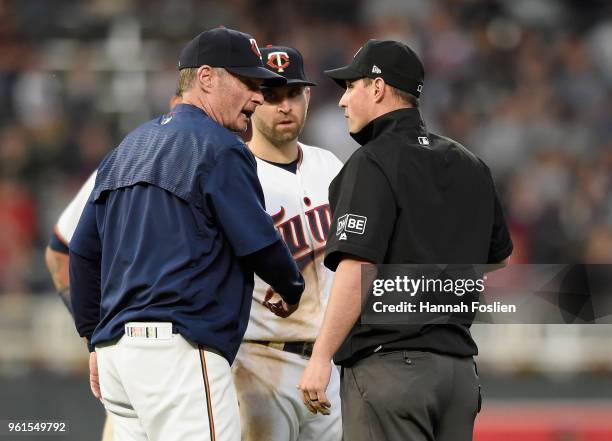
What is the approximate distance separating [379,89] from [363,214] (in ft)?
1.60

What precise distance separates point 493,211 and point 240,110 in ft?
3.11

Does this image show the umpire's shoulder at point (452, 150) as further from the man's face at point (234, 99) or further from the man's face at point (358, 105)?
the man's face at point (234, 99)

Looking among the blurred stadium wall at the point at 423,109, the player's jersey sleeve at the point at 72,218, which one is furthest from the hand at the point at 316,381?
the blurred stadium wall at the point at 423,109

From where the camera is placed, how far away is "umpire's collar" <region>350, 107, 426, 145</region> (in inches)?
136

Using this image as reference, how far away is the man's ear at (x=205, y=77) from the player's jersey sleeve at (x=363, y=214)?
541 millimetres

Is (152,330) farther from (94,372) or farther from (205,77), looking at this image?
(205,77)

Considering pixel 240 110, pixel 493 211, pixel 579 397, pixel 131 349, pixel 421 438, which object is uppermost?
pixel 240 110

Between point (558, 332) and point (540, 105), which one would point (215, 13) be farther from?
point (558, 332)

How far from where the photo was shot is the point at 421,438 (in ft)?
10.8

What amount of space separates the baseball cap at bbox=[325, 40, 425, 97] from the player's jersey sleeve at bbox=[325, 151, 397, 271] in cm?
30

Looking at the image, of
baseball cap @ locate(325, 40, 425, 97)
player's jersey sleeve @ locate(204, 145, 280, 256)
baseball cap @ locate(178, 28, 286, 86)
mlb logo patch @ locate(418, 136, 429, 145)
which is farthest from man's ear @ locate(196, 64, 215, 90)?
mlb logo patch @ locate(418, 136, 429, 145)

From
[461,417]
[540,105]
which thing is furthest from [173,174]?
[540,105]

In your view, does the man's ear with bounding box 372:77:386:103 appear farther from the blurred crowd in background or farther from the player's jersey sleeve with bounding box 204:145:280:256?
the blurred crowd in background

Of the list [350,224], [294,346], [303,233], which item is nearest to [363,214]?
[350,224]
